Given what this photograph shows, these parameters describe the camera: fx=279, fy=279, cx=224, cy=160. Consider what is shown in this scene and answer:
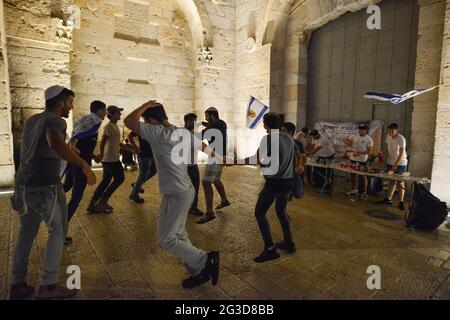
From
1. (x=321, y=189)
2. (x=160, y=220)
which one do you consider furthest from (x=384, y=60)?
(x=160, y=220)

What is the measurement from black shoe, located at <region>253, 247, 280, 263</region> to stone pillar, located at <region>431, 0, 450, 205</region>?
11.6 ft

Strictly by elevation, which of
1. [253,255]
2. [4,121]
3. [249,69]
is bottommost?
[253,255]

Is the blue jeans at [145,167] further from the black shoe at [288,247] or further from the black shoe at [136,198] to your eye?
the black shoe at [288,247]

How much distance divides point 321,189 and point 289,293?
154 inches

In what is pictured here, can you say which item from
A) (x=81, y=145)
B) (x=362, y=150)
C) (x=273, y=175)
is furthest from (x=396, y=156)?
(x=81, y=145)

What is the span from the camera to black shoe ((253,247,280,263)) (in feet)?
9.52

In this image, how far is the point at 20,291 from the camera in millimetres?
2197

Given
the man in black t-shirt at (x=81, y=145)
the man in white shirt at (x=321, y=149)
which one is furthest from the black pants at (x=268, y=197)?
the man in white shirt at (x=321, y=149)

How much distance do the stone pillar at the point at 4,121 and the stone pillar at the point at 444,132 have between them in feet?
25.5

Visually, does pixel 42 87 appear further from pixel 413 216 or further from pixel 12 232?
pixel 413 216

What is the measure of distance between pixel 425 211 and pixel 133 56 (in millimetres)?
8484

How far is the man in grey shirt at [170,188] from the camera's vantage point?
223 cm

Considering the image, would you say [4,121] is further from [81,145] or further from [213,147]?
[213,147]

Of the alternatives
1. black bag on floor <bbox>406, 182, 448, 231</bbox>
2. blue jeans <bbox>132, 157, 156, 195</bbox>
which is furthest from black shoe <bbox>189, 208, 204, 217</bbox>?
black bag on floor <bbox>406, 182, 448, 231</bbox>
